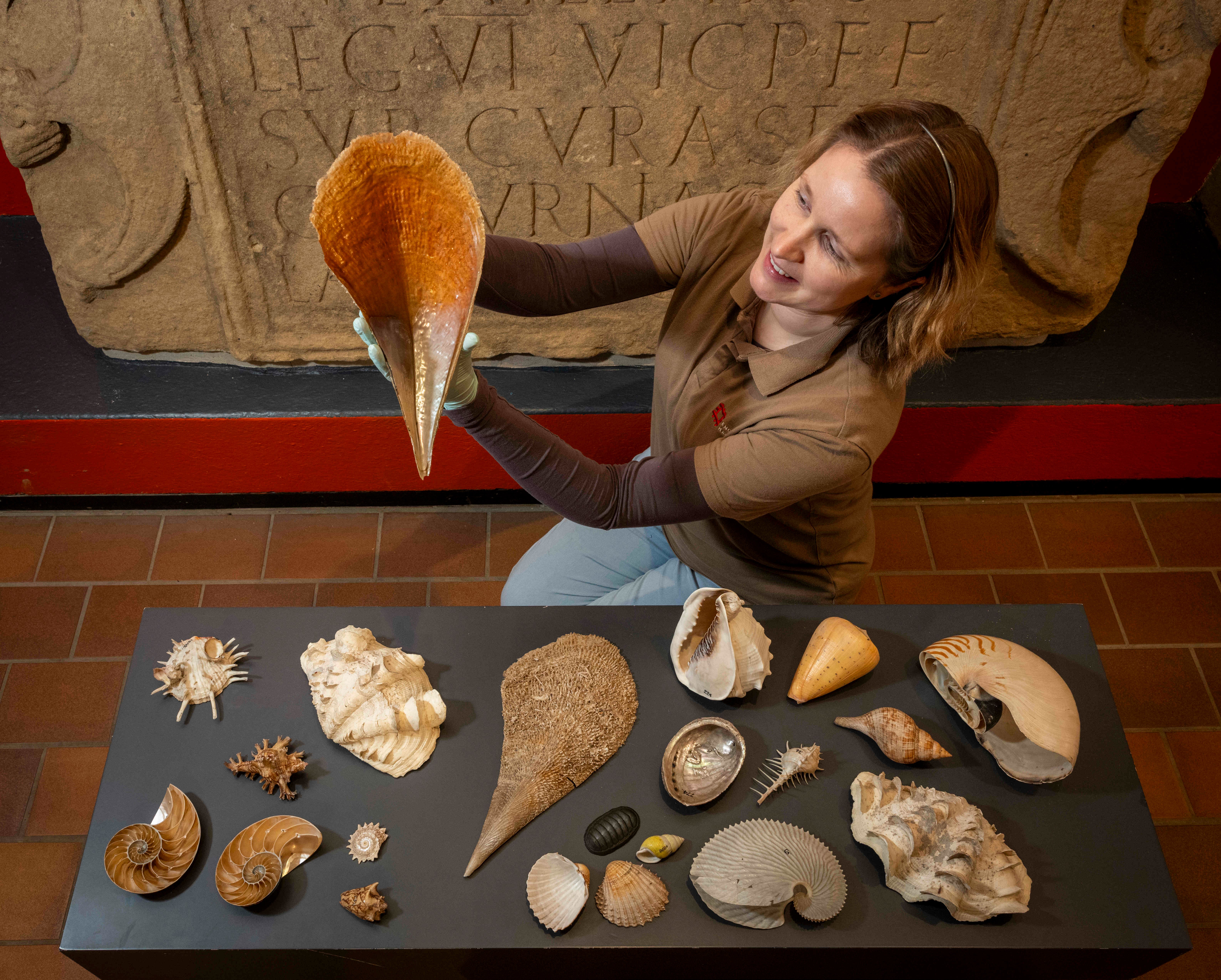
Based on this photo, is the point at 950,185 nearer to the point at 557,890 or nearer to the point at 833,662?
the point at 833,662

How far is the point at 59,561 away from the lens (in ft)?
8.44

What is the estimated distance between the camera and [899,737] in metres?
1.47

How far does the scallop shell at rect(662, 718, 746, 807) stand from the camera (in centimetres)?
144

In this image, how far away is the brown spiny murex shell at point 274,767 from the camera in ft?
4.65

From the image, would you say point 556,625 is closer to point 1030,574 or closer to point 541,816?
point 541,816

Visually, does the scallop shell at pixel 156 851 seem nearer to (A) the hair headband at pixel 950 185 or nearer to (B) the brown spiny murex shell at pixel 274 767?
(B) the brown spiny murex shell at pixel 274 767

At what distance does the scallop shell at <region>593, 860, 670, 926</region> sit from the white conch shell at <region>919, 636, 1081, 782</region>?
60 centimetres

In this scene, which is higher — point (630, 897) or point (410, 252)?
point (410, 252)

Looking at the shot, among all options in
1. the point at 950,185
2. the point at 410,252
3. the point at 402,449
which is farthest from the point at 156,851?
the point at 950,185

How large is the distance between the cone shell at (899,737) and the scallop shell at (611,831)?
0.41 metres

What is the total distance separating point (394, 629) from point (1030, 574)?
202cm

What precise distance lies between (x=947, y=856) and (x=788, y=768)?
0.88 feet

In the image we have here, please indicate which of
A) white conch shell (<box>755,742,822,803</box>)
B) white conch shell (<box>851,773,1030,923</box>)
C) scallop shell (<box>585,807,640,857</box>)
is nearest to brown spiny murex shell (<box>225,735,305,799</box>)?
scallop shell (<box>585,807,640,857</box>)

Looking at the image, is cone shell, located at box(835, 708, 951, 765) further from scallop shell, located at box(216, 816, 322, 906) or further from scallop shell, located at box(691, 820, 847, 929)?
scallop shell, located at box(216, 816, 322, 906)
